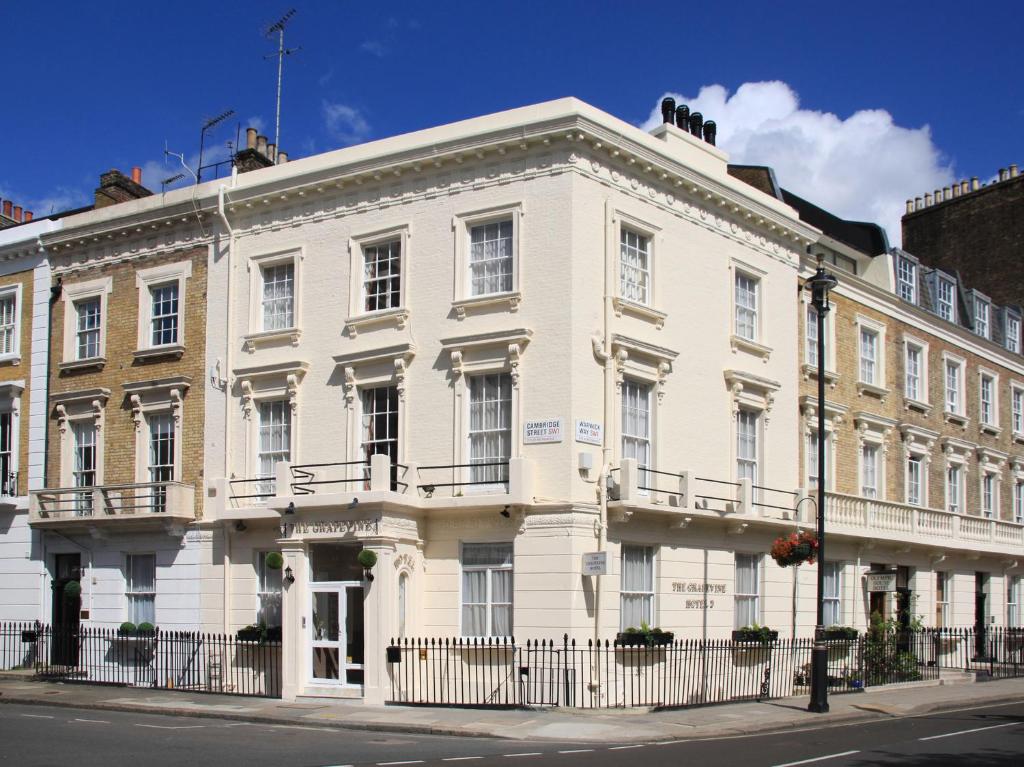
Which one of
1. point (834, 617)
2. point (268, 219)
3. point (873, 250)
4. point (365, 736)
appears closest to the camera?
point (365, 736)

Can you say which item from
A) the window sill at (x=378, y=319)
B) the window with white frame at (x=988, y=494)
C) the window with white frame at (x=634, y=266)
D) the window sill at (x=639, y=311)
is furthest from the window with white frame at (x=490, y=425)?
the window with white frame at (x=988, y=494)

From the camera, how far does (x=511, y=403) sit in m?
22.9

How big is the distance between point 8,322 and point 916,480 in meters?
25.4

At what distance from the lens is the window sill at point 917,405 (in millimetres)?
33906

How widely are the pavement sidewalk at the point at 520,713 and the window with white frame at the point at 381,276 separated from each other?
8074 mm

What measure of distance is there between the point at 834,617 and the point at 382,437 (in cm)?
1292

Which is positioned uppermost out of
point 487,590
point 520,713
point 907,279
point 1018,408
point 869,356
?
point 907,279

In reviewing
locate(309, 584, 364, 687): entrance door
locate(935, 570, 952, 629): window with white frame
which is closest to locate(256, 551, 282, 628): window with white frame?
locate(309, 584, 364, 687): entrance door

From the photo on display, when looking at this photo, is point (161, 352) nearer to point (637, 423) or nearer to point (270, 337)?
point (270, 337)

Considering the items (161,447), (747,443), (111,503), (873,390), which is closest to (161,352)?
(161,447)

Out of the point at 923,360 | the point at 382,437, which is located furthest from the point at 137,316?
the point at 923,360

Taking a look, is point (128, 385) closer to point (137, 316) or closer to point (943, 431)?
point (137, 316)

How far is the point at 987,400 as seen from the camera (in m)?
39.0

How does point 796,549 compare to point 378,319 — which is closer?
point 796,549
